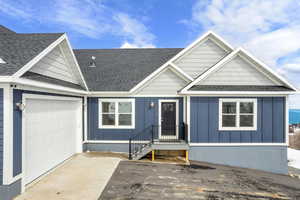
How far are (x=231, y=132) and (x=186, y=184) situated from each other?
4034mm

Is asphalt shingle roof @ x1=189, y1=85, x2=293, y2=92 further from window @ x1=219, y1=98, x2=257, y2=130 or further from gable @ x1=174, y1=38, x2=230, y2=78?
gable @ x1=174, y1=38, x2=230, y2=78

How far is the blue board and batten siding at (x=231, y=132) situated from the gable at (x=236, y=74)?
105cm

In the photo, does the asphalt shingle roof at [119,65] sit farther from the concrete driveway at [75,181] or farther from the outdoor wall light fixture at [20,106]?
the outdoor wall light fixture at [20,106]

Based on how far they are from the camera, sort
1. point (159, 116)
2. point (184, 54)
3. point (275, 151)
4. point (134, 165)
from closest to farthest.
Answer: point (134, 165), point (275, 151), point (159, 116), point (184, 54)

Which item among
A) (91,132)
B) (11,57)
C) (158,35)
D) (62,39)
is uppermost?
(158,35)

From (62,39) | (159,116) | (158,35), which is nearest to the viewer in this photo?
(62,39)

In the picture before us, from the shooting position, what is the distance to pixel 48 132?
20.0 ft

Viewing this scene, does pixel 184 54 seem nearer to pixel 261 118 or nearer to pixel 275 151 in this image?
pixel 261 118

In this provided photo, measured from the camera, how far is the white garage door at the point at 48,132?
507 centimetres

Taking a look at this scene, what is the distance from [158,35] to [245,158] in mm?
14920

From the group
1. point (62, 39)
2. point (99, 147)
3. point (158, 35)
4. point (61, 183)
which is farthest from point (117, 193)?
point (158, 35)

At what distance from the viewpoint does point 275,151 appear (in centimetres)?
808

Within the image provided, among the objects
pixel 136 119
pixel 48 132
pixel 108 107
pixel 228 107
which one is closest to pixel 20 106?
pixel 48 132

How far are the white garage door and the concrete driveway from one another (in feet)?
1.40
